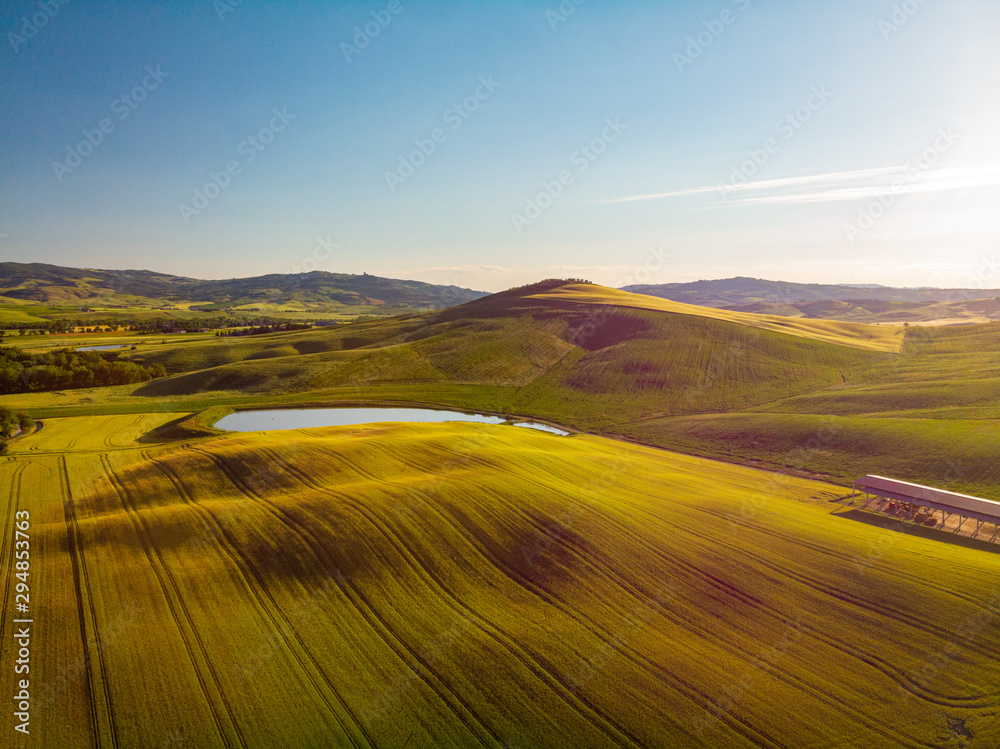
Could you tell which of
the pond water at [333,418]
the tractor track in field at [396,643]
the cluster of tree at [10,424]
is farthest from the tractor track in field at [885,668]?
the cluster of tree at [10,424]

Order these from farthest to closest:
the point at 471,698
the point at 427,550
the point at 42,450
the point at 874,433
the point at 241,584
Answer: the point at 874,433 < the point at 42,450 < the point at 427,550 < the point at 241,584 < the point at 471,698

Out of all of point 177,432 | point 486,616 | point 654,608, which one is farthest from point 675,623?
point 177,432

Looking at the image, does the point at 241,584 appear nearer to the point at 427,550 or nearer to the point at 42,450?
the point at 427,550

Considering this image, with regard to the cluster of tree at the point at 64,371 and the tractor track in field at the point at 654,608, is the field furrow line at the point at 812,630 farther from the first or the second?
the cluster of tree at the point at 64,371

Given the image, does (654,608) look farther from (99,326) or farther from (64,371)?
(99,326)

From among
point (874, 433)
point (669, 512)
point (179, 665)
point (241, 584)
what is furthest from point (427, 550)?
point (874, 433)

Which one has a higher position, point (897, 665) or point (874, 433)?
point (874, 433)

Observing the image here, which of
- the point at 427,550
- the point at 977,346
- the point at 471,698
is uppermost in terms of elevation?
the point at 977,346

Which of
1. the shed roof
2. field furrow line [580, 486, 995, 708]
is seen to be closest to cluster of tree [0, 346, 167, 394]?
field furrow line [580, 486, 995, 708]

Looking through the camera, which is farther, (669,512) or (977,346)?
(977,346)
